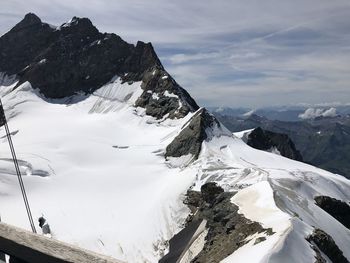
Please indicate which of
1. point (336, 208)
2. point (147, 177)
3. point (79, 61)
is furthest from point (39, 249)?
point (79, 61)

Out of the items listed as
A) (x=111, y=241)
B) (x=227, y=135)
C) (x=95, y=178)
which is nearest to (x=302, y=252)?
(x=111, y=241)

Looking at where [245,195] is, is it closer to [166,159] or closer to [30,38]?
[166,159]

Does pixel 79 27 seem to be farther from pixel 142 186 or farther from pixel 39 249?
pixel 39 249

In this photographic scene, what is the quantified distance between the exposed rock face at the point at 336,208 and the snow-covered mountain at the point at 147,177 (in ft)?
0.61

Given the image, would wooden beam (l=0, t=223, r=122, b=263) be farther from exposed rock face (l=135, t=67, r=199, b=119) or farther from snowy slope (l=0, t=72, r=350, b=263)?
exposed rock face (l=135, t=67, r=199, b=119)

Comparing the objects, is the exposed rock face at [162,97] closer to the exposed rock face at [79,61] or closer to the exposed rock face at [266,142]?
the exposed rock face at [79,61]

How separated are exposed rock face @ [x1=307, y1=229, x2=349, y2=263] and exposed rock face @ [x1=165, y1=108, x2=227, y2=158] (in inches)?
2070

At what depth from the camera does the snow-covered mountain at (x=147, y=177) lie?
137ft

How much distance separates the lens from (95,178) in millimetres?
89188

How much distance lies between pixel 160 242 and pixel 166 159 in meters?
32.0

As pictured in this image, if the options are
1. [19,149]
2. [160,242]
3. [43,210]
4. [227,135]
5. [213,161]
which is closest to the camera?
[160,242]

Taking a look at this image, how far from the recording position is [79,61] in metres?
173

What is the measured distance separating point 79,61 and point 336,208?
125m

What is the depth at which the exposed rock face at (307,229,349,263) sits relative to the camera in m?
34.8
